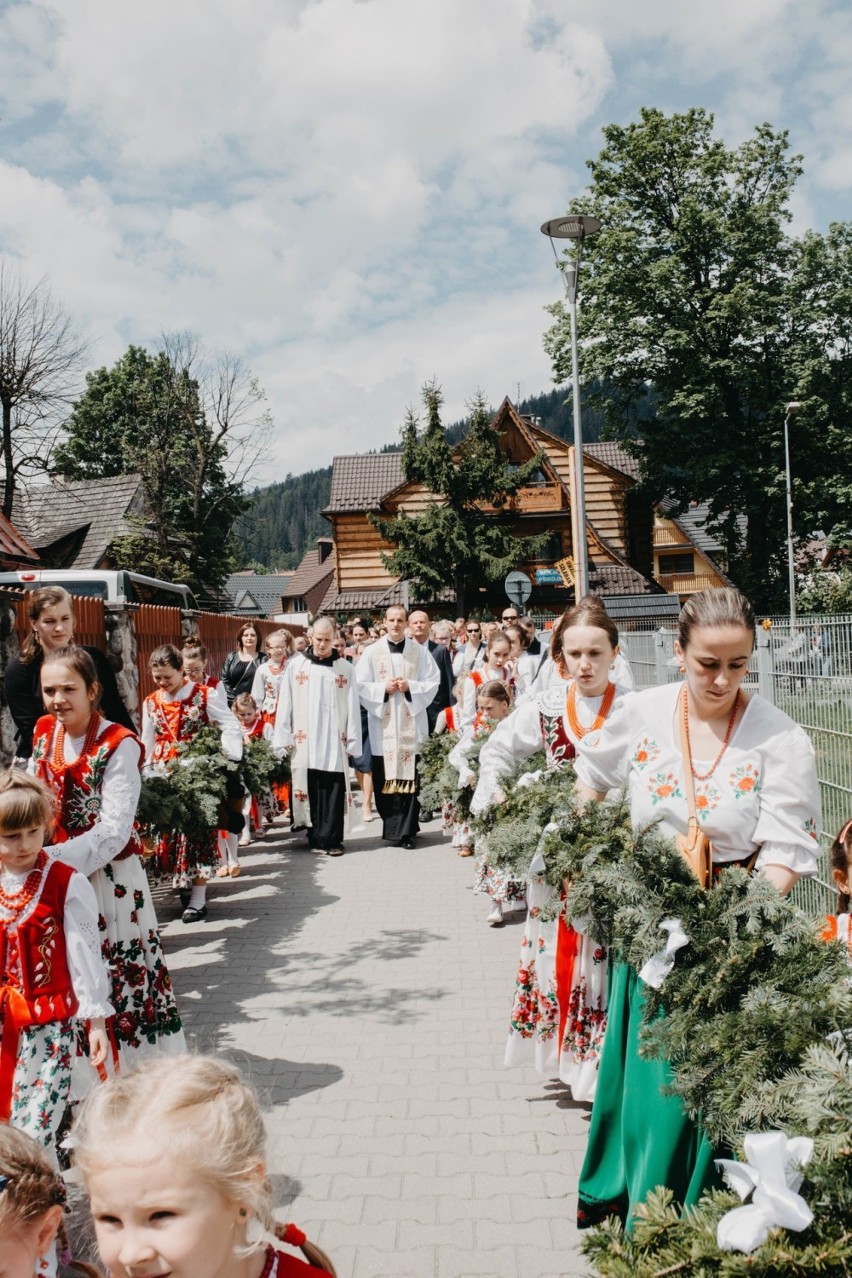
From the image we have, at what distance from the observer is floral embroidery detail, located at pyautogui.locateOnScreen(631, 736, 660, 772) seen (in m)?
3.09

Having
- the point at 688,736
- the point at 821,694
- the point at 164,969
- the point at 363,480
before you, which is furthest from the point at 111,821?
the point at 363,480

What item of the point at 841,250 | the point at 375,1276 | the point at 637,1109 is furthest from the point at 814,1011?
the point at 841,250

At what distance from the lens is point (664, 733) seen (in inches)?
122

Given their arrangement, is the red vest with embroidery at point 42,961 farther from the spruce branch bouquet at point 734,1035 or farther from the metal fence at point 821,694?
the metal fence at point 821,694

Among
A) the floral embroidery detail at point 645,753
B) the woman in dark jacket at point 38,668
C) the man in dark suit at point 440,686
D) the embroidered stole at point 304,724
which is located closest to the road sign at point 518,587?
the man in dark suit at point 440,686

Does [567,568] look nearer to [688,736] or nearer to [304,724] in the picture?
[304,724]

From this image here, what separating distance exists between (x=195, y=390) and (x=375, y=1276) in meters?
42.3

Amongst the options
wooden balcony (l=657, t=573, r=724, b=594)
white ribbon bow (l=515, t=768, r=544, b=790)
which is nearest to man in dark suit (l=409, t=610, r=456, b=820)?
white ribbon bow (l=515, t=768, r=544, b=790)

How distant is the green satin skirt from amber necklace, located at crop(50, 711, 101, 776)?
7.53 feet

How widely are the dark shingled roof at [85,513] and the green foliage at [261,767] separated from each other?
94.7 ft

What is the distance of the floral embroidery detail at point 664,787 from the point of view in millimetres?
3014

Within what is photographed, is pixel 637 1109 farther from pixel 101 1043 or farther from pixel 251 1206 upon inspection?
pixel 101 1043

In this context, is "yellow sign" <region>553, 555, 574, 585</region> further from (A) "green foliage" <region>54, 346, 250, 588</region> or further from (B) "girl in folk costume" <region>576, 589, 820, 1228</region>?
(B) "girl in folk costume" <region>576, 589, 820, 1228</region>

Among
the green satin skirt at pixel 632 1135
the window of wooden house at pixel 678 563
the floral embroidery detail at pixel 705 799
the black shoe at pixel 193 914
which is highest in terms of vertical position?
the window of wooden house at pixel 678 563
